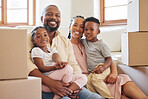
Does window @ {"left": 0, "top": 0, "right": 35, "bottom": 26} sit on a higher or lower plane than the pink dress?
higher

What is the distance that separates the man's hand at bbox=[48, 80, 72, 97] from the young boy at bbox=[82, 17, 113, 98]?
1.09 feet

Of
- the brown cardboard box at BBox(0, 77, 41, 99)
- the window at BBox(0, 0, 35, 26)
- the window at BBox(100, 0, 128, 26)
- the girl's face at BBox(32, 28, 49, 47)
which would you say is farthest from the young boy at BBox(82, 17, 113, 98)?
the window at BBox(0, 0, 35, 26)

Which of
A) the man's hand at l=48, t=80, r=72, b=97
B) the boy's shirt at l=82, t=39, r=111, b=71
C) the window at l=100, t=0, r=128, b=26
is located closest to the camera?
the man's hand at l=48, t=80, r=72, b=97

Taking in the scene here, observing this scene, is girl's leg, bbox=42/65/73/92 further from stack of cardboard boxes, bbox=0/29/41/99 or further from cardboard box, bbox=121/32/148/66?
cardboard box, bbox=121/32/148/66

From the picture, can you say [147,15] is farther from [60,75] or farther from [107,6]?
[107,6]

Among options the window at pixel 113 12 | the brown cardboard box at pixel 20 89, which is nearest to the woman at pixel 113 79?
the brown cardboard box at pixel 20 89

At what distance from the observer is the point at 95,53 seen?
1.76 m

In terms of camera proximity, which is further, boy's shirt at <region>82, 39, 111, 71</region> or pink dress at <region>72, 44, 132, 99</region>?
boy's shirt at <region>82, 39, 111, 71</region>

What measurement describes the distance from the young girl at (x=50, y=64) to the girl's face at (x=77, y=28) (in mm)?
318

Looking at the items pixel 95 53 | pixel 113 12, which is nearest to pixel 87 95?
Result: pixel 95 53

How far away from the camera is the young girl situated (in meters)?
1.35

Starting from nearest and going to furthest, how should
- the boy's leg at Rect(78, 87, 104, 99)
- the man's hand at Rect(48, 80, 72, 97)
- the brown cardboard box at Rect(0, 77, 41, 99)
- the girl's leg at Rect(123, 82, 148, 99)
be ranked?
the brown cardboard box at Rect(0, 77, 41, 99)
the man's hand at Rect(48, 80, 72, 97)
the boy's leg at Rect(78, 87, 104, 99)
the girl's leg at Rect(123, 82, 148, 99)

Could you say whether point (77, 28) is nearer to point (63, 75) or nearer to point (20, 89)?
point (63, 75)

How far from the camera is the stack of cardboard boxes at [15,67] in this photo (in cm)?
103
